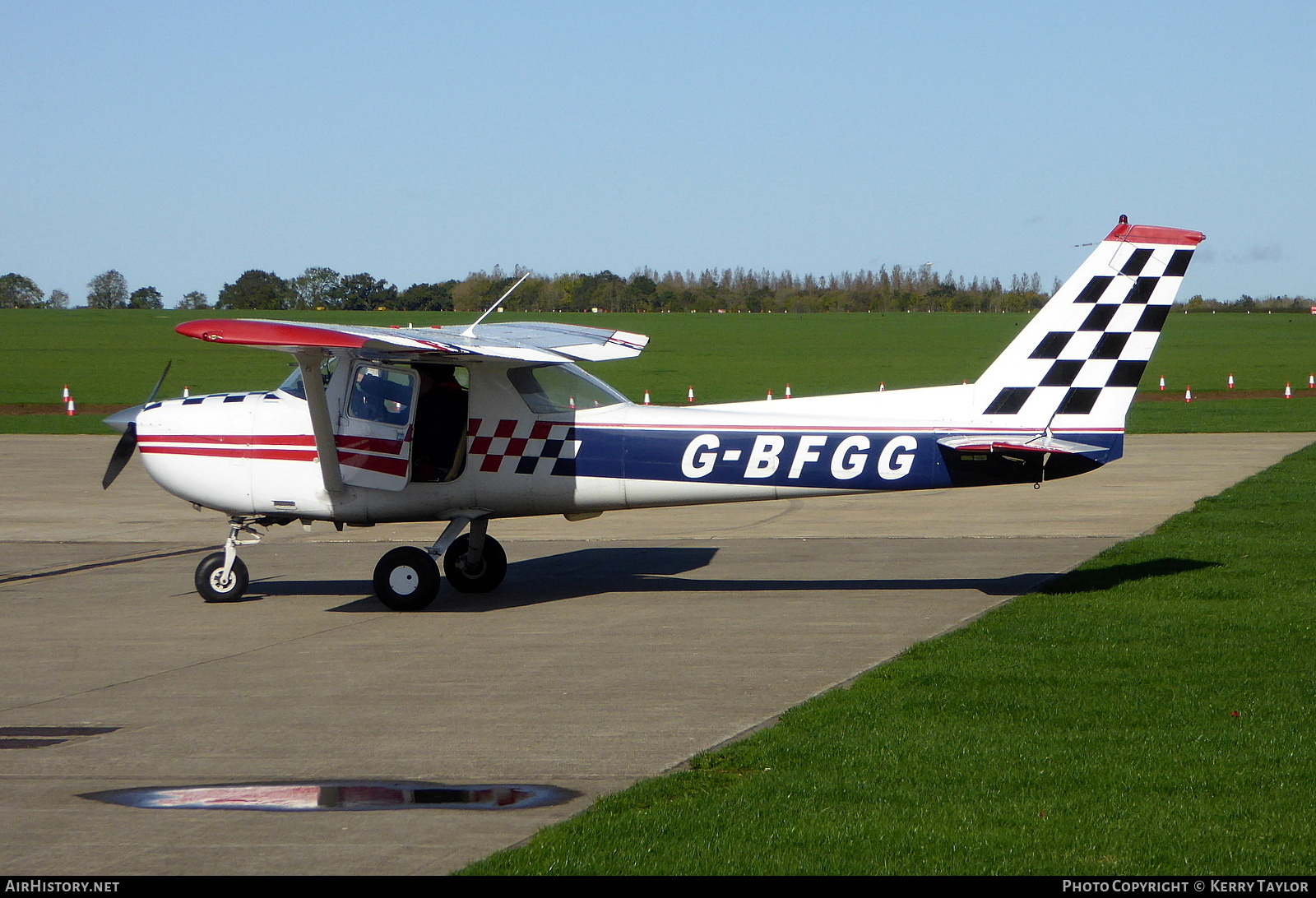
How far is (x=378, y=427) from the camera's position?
36.8 feet

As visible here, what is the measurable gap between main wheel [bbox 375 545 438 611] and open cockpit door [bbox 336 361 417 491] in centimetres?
68

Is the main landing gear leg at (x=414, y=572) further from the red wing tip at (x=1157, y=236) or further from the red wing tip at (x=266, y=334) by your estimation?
the red wing tip at (x=1157, y=236)

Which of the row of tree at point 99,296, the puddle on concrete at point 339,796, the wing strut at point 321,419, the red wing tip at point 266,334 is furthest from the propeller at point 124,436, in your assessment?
the row of tree at point 99,296

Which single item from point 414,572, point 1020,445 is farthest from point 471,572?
point 1020,445

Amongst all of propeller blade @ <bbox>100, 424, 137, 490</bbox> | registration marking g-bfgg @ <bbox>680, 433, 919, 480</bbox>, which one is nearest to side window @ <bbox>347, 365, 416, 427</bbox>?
propeller blade @ <bbox>100, 424, 137, 490</bbox>

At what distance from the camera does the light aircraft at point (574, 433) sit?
418 inches

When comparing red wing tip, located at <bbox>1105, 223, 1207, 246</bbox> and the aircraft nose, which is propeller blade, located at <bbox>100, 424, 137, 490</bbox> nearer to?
the aircraft nose

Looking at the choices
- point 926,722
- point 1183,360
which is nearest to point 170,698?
point 926,722

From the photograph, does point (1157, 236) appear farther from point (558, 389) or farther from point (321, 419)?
point (321, 419)

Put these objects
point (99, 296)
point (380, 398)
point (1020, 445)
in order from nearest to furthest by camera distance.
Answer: point (1020, 445)
point (380, 398)
point (99, 296)

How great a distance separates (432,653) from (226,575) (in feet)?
10.8

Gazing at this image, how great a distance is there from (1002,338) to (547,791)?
86.3 meters

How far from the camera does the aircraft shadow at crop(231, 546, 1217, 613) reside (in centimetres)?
1157
